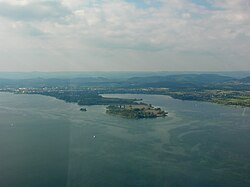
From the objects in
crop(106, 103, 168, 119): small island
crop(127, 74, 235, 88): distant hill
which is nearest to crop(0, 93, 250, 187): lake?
crop(106, 103, 168, 119): small island

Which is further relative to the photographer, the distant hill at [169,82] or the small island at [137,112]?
the distant hill at [169,82]

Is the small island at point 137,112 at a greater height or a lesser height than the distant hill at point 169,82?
lesser

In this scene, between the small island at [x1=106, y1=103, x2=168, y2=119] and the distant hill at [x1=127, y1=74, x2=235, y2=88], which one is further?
the distant hill at [x1=127, y1=74, x2=235, y2=88]

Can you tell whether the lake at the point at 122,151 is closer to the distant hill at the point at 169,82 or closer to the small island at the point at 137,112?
the small island at the point at 137,112

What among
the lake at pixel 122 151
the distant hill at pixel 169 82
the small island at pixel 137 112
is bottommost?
the lake at pixel 122 151

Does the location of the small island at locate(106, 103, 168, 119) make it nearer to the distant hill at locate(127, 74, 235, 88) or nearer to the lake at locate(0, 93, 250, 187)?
the lake at locate(0, 93, 250, 187)

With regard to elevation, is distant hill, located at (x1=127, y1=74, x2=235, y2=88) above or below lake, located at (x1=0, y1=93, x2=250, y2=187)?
above

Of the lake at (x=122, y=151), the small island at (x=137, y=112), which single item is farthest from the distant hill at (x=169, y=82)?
the lake at (x=122, y=151)

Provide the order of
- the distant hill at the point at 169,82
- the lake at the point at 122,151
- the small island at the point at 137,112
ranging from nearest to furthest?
1. the lake at the point at 122,151
2. the small island at the point at 137,112
3. the distant hill at the point at 169,82

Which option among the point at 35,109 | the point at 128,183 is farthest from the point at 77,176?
the point at 35,109
